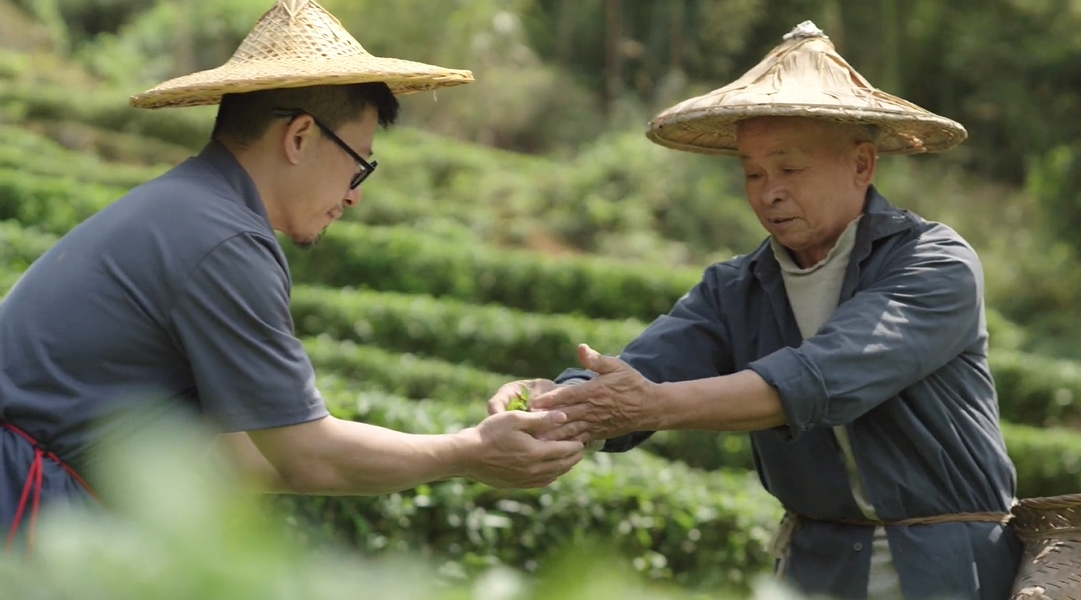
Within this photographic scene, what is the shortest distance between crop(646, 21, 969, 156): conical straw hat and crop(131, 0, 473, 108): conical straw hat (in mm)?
645

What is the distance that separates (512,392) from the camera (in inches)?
129

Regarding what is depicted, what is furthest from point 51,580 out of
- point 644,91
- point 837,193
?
point 644,91

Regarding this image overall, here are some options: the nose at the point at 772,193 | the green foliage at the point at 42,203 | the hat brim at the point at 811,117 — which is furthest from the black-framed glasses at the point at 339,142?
the green foliage at the point at 42,203

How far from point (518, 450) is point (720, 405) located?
53 cm

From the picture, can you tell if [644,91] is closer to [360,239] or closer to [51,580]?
[360,239]

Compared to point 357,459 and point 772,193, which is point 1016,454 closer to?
point 772,193

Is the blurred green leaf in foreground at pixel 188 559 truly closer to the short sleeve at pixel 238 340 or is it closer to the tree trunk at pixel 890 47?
the short sleeve at pixel 238 340

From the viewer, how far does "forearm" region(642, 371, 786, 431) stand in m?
2.75

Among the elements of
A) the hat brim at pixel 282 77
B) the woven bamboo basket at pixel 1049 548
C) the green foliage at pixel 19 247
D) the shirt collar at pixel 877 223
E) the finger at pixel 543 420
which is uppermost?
the hat brim at pixel 282 77

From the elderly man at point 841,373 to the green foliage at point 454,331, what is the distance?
642 centimetres

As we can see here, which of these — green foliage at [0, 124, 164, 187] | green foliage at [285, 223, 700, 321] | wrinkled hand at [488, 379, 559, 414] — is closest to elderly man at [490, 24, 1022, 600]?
wrinkled hand at [488, 379, 559, 414]

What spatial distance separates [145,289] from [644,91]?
21973 mm

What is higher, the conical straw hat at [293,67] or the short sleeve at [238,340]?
the conical straw hat at [293,67]

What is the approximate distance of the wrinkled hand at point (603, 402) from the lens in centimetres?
290
